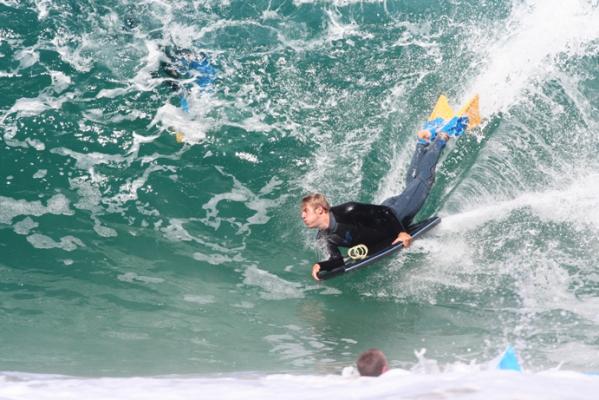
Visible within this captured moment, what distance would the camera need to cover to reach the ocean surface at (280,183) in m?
7.65

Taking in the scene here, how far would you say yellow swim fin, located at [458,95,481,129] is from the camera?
8406 millimetres

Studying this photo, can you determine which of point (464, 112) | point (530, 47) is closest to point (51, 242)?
point (464, 112)

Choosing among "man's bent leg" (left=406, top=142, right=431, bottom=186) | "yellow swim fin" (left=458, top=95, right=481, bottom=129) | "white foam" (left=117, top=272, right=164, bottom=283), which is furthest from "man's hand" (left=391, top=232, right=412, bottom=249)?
"white foam" (left=117, top=272, right=164, bottom=283)

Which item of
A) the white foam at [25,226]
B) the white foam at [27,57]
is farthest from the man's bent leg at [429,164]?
the white foam at [27,57]

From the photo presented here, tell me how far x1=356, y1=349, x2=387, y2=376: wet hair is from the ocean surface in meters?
2.86

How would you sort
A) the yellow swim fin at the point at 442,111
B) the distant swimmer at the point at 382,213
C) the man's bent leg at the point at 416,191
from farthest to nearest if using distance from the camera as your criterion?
1. the yellow swim fin at the point at 442,111
2. the man's bent leg at the point at 416,191
3. the distant swimmer at the point at 382,213

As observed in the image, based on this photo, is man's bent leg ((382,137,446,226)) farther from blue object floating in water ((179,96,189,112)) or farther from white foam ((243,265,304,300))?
Result: blue object floating in water ((179,96,189,112))

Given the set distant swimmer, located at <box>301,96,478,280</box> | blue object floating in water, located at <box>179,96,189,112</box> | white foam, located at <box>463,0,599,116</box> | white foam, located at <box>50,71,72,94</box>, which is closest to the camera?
distant swimmer, located at <box>301,96,478,280</box>

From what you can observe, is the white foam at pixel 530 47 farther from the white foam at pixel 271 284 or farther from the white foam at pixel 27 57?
the white foam at pixel 27 57

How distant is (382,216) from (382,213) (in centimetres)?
4

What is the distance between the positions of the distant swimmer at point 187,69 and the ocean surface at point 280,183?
9 centimetres

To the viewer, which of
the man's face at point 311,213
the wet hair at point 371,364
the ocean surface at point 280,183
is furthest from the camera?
the ocean surface at point 280,183

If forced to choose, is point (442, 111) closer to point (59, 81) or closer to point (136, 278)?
point (136, 278)

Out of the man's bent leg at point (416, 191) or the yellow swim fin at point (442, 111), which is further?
the yellow swim fin at point (442, 111)
